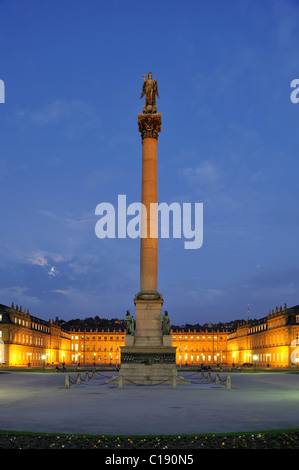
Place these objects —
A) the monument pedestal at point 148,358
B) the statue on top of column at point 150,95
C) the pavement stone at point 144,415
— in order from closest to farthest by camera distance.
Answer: the pavement stone at point 144,415 → the monument pedestal at point 148,358 → the statue on top of column at point 150,95

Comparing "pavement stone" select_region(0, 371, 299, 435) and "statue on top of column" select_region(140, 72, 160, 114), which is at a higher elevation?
"statue on top of column" select_region(140, 72, 160, 114)

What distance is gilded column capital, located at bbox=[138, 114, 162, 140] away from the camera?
5528cm

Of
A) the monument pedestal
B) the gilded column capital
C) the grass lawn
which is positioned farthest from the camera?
the gilded column capital

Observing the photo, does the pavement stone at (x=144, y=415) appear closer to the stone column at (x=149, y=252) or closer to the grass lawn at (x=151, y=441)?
the grass lawn at (x=151, y=441)

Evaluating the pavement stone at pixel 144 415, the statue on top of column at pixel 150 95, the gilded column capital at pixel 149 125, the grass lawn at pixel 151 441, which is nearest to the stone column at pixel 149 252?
the gilded column capital at pixel 149 125

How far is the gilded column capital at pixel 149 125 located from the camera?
55.3m

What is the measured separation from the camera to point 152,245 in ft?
171

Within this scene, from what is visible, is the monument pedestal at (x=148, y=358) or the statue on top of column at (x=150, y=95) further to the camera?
the statue on top of column at (x=150, y=95)

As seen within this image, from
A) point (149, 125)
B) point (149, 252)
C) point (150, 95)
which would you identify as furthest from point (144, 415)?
point (150, 95)

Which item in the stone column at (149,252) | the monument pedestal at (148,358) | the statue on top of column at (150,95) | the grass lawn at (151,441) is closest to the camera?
the grass lawn at (151,441)

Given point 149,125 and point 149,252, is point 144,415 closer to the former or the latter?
point 149,252

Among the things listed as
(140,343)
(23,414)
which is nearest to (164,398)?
(23,414)

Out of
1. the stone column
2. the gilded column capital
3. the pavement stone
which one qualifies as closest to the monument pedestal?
the stone column

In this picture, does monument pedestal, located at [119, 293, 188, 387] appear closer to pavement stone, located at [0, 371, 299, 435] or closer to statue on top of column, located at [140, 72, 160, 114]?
pavement stone, located at [0, 371, 299, 435]
